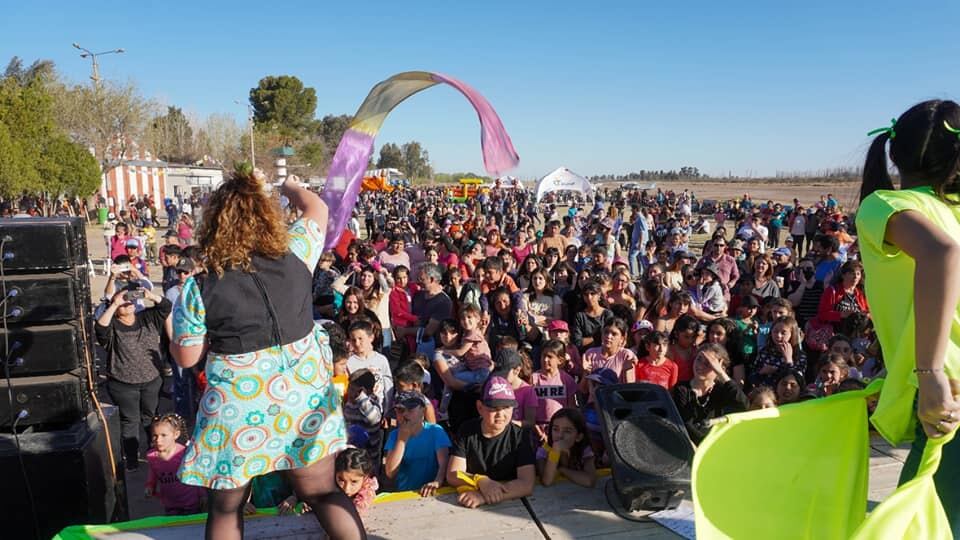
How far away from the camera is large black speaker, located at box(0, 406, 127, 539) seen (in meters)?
2.94

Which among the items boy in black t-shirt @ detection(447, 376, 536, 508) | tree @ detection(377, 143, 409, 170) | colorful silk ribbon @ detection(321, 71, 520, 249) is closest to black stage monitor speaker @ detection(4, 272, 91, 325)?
colorful silk ribbon @ detection(321, 71, 520, 249)

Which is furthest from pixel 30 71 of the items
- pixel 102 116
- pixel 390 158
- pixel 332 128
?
pixel 390 158

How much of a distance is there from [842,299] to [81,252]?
6070 mm

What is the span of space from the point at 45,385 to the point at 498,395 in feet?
7.24

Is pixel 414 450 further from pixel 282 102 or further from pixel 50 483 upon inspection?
pixel 282 102

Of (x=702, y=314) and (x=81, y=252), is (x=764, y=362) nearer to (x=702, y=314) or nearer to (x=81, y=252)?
(x=702, y=314)

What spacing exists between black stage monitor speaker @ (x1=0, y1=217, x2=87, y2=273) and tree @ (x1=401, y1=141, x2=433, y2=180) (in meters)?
108

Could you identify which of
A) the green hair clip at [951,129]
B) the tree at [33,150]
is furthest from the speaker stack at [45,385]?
the tree at [33,150]

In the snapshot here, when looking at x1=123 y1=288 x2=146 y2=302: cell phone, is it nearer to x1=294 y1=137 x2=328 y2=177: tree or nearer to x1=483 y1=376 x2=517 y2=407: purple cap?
x1=483 y1=376 x2=517 y2=407: purple cap

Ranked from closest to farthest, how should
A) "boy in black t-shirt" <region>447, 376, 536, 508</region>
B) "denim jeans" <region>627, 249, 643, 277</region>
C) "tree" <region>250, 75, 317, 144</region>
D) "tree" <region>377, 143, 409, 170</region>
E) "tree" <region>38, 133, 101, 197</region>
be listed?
"boy in black t-shirt" <region>447, 376, 536, 508</region>
"denim jeans" <region>627, 249, 643, 277</region>
"tree" <region>38, 133, 101, 197</region>
"tree" <region>250, 75, 317, 144</region>
"tree" <region>377, 143, 409, 170</region>

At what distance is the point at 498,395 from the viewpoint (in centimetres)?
351

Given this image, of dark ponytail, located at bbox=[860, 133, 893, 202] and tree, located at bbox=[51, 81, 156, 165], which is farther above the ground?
tree, located at bbox=[51, 81, 156, 165]

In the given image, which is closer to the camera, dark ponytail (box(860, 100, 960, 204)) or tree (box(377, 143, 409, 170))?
dark ponytail (box(860, 100, 960, 204))

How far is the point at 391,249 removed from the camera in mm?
8977
